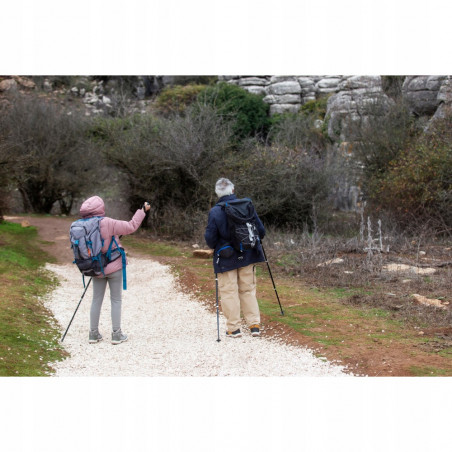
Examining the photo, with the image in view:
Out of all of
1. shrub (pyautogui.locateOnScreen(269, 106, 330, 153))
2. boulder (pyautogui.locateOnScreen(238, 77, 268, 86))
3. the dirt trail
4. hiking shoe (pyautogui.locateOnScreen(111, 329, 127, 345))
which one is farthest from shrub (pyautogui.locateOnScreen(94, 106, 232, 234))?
boulder (pyautogui.locateOnScreen(238, 77, 268, 86))

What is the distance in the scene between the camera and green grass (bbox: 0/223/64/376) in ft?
21.4

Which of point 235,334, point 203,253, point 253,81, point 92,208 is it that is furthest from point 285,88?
point 92,208

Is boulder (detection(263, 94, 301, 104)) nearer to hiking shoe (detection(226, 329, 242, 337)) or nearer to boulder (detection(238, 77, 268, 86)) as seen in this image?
boulder (detection(238, 77, 268, 86))

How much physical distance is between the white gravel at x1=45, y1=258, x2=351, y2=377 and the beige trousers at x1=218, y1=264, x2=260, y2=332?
0.29m

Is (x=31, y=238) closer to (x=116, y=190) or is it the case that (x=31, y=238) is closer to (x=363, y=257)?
(x=116, y=190)

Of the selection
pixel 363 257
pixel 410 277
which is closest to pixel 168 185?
pixel 363 257

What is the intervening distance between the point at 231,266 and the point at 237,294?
0.46m

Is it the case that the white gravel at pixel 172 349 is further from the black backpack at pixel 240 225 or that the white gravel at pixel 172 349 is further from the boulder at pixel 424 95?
the boulder at pixel 424 95

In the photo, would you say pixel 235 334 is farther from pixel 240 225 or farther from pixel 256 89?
pixel 256 89

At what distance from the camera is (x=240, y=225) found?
7461 mm

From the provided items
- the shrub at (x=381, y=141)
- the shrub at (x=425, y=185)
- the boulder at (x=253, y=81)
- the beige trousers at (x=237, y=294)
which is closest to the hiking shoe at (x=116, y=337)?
the beige trousers at (x=237, y=294)

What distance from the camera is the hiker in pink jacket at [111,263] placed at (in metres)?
7.20

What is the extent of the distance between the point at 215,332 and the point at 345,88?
23282 mm

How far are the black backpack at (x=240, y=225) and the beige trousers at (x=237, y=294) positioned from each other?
0.42 meters
